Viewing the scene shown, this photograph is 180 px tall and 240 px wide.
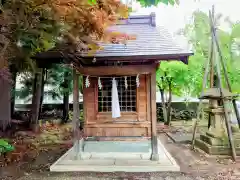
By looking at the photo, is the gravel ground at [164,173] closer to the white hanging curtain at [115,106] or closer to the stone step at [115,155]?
the stone step at [115,155]

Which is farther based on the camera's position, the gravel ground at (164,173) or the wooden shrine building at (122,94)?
the wooden shrine building at (122,94)

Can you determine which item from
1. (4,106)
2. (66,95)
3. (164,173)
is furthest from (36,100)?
(164,173)

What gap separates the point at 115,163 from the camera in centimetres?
640

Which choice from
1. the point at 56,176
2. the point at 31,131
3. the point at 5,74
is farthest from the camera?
the point at 31,131

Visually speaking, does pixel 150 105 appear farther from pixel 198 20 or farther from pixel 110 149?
pixel 198 20

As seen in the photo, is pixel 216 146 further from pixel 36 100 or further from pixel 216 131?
pixel 36 100

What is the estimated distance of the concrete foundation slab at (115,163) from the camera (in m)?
6.03

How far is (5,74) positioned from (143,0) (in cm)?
499

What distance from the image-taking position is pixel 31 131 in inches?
447

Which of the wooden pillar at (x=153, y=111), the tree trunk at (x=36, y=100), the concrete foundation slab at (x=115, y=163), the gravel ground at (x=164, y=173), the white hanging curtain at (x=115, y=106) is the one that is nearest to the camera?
the gravel ground at (x=164, y=173)

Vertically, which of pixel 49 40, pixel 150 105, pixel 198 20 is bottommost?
pixel 150 105

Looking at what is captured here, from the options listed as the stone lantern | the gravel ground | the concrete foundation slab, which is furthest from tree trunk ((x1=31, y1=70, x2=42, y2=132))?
the stone lantern

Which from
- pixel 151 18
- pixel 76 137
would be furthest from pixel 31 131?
pixel 151 18

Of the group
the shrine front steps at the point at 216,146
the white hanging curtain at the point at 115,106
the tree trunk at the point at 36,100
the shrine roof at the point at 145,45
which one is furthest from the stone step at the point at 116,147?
the tree trunk at the point at 36,100
